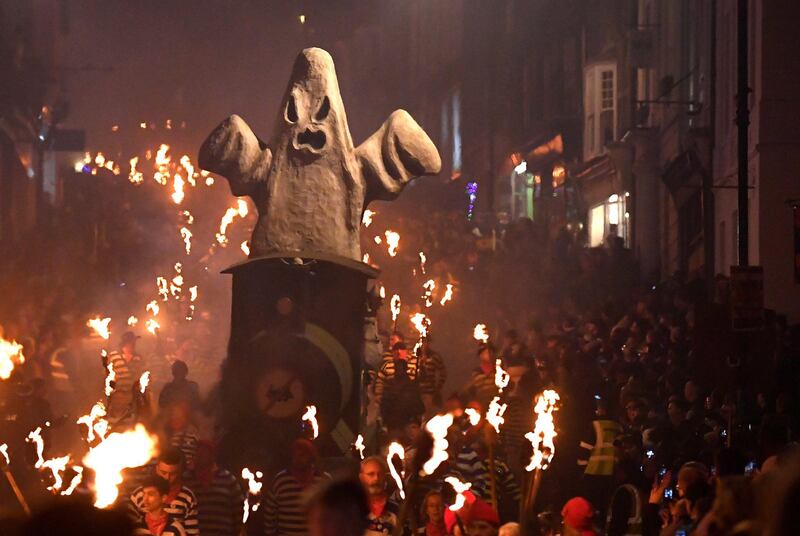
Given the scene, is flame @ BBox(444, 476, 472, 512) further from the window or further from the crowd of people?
the window

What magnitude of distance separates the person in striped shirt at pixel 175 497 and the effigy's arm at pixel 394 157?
730cm

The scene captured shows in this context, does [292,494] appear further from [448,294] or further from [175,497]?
[448,294]

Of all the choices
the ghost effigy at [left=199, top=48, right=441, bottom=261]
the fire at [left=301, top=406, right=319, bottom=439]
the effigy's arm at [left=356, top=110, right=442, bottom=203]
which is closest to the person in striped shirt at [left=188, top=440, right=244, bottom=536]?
the fire at [left=301, top=406, right=319, bottom=439]

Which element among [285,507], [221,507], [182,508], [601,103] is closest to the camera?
[182,508]

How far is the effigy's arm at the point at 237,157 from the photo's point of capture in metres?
17.9

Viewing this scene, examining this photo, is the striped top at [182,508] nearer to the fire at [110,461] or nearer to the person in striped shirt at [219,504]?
the fire at [110,461]

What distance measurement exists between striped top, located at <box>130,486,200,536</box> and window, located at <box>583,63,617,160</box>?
28.6m

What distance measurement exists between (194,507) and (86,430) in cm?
255

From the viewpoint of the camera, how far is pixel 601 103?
3966 cm

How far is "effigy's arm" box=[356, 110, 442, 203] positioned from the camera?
18.2 metres

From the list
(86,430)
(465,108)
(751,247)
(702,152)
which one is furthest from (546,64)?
(86,430)

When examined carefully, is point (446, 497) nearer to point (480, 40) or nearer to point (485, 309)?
point (485, 309)

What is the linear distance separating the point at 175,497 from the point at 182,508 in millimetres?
137

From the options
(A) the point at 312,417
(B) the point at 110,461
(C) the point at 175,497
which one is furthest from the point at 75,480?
(A) the point at 312,417
